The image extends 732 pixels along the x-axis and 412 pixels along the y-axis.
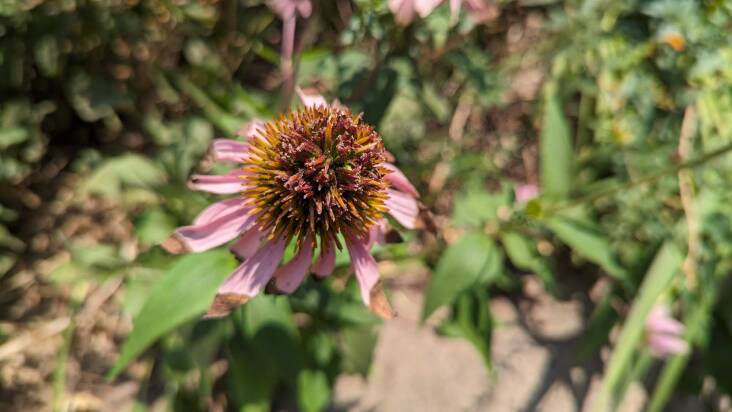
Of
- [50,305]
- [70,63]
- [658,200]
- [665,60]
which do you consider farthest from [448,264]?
[70,63]

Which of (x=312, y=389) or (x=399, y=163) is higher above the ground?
(x=399, y=163)

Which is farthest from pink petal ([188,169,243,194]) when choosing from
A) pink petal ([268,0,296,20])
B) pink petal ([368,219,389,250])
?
pink petal ([268,0,296,20])

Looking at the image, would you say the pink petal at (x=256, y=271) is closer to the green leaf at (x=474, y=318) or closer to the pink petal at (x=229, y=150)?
the pink petal at (x=229, y=150)

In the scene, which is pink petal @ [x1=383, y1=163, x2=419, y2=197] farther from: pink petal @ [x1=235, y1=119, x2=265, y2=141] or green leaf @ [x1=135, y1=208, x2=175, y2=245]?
green leaf @ [x1=135, y1=208, x2=175, y2=245]

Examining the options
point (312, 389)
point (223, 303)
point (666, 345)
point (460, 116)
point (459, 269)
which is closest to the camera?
point (223, 303)

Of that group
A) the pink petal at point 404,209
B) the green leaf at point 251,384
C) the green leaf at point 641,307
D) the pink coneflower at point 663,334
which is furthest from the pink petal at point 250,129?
the pink coneflower at point 663,334

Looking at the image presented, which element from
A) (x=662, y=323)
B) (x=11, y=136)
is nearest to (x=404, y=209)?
(x=662, y=323)

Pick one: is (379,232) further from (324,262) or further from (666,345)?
(666,345)
